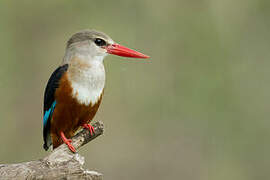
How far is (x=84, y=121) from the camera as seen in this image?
468 centimetres

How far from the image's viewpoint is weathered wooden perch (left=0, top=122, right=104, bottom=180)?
347 centimetres

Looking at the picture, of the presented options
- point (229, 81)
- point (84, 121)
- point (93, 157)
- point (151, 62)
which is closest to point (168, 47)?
point (151, 62)

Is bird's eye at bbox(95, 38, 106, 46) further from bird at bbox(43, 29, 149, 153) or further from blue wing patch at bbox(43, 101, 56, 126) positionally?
blue wing patch at bbox(43, 101, 56, 126)

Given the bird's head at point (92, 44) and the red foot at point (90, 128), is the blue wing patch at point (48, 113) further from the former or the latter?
the bird's head at point (92, 44)

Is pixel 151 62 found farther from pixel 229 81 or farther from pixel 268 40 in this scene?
pixel 268 40

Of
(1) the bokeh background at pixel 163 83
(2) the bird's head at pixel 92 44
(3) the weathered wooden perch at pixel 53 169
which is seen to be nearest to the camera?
(3) the weathered wooden perch at pixel 53 169

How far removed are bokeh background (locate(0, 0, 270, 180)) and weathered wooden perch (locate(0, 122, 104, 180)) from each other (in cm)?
322

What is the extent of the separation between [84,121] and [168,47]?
3.77 m

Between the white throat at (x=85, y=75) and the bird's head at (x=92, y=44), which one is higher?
the bird's head at (x=92, y=44)

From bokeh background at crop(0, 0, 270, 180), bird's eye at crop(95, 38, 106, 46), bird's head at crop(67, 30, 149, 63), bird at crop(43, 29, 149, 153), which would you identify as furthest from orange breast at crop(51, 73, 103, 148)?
bokeh background at crop(0, 0, 270, 180)

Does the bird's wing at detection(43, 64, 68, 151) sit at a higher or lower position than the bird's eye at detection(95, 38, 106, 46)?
lower

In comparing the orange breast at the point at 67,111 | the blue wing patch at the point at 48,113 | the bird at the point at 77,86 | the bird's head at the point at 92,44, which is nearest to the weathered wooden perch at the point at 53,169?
the bird at the point at 77,86

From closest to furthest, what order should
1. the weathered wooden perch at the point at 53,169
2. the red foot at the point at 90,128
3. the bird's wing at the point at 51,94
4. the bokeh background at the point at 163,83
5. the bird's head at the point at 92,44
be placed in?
the weathered wooden perch at the point at 53,169
the red foot at the point at 90,128
the bird's wing at the point at 51,94
the bird's head at the point at 92,44
the bokeh background at the point at 163,83

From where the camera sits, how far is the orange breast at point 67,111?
450cm
